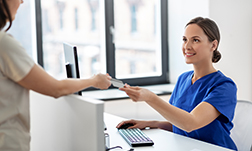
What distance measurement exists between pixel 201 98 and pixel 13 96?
972 mm

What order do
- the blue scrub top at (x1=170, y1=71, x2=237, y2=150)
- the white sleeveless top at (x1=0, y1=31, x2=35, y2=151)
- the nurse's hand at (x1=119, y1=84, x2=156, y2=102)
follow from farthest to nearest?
the blue scrub top at (x1=170, y1=71, x2=237, y2=150) → the nurse's hand at (x1=119, y1=84, x2=156, y2=102) → the white sleeveless top at (x1=0, y1=31, x2=35, y2=151)

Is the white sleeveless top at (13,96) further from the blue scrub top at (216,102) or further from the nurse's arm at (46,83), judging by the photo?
the blue scrub top at (216,102)

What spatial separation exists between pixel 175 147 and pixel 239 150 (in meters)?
0.46

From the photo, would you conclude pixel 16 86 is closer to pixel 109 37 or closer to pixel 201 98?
pixel 201 98

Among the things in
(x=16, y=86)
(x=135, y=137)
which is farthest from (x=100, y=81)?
(x=135, y=137)

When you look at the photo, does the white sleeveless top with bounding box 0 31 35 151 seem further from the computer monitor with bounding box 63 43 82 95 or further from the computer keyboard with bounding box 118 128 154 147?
the computer keyboard with bounding box 118 128 154 147

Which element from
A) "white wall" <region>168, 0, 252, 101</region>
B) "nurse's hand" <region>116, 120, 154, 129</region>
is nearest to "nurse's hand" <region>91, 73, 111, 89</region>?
"nurse's hand" <region>116, 120, 154, 129</region>

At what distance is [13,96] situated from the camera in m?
0.90

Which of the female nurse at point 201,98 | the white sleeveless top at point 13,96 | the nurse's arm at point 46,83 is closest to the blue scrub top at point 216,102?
the female nurse at point 201,98

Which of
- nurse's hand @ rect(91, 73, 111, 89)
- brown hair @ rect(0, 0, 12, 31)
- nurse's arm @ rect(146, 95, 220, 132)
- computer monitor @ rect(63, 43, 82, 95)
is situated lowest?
nurse's arm @ rect(146, 95, 220, 132)

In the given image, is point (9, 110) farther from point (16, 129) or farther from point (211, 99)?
point (211, 99)

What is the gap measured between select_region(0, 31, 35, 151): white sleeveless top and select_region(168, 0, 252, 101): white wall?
6.65 ft

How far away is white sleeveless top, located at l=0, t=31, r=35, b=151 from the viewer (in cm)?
84

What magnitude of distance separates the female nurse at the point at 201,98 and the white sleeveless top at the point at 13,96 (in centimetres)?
49
